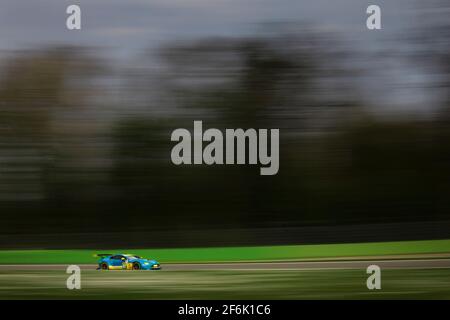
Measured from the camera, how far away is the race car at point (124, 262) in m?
21.0

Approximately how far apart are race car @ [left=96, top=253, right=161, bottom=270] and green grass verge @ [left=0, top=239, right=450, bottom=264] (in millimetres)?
33

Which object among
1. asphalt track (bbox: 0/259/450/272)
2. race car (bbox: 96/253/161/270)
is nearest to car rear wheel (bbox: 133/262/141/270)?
race car (bbox: 96/253/161/270)

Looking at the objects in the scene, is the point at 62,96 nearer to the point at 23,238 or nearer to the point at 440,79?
the point at 23,238

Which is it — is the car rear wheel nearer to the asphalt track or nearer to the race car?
the race car

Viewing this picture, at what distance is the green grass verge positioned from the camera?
2103cm

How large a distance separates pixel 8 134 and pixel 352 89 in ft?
7.54

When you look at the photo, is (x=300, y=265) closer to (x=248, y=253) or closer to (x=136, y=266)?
(x=248, y=253)

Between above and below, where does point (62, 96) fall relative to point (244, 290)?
above

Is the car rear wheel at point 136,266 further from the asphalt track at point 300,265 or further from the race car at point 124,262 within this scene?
the asphalt track at point 300,265

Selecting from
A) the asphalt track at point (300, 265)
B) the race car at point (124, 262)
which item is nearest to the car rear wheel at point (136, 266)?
the race car at point (124, 262)

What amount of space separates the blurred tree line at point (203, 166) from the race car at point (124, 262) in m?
0.13

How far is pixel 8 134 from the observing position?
2111 centimetres

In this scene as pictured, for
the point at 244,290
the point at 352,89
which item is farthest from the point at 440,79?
the point at 244,290

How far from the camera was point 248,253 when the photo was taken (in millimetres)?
21031
